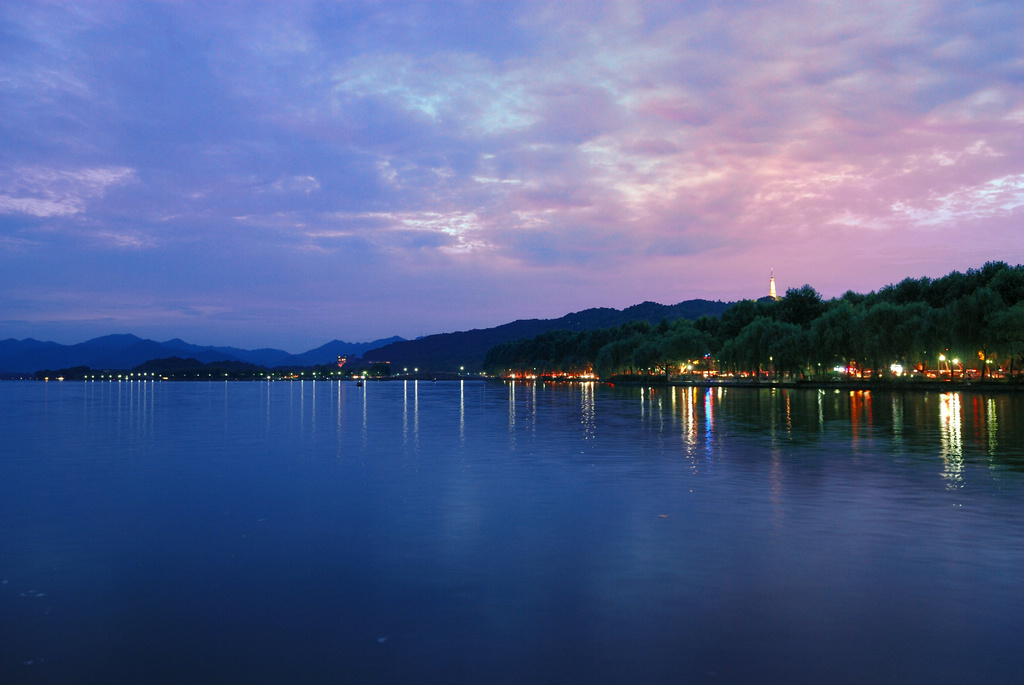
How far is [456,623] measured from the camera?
8.59 m

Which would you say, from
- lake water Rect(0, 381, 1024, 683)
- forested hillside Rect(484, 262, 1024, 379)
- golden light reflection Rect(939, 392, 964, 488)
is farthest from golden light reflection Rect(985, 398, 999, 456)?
forested hillside Rect(484, 262, 1024, 379)

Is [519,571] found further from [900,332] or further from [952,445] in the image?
[900,332]

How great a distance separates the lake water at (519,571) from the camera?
24.8 ft

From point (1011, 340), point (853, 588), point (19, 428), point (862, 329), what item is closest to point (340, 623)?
point (853, 588)

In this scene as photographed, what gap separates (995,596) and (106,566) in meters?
12.4

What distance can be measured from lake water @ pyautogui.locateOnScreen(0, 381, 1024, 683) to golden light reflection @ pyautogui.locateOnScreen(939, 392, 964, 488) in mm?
292

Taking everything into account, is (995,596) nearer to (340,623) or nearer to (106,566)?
(340,623)

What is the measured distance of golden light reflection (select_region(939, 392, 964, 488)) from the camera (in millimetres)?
19741

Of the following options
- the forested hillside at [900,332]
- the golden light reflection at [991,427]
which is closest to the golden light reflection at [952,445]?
the golden light reflection at [991,427]

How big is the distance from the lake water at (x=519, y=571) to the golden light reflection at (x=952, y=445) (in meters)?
0.29

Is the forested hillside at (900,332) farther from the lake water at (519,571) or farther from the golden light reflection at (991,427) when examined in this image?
the lake water at (519,571)

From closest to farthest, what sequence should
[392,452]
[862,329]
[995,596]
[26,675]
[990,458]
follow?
[26,675] < [995,596] < [990,458] < [392,452] < [862,329]

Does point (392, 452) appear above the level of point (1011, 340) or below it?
below

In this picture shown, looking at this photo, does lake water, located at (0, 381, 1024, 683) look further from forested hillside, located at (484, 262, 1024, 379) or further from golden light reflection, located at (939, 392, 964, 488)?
forested hillside, located at (484, 262, 1024, 379)
